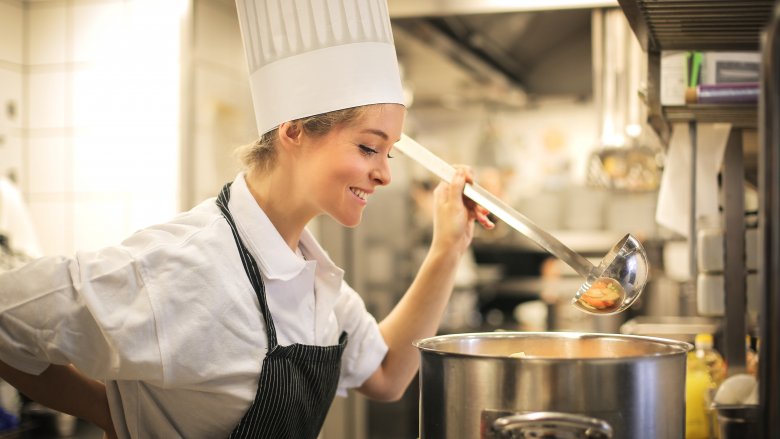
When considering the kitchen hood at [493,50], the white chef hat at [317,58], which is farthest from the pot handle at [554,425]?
the kitchen hood at [493,50]

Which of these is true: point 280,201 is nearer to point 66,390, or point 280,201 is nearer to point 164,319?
point 164,319

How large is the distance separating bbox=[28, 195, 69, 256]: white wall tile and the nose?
2013 mm

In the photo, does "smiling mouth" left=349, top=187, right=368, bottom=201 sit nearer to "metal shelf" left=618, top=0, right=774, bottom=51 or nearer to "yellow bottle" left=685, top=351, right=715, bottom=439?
"metal shelf" left=618, top=0, right=774, bottom=51

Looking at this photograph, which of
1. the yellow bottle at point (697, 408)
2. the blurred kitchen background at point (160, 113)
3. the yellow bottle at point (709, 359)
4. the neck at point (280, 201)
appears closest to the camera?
the neck at point (280, 201)

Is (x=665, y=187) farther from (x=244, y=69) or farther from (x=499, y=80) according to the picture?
(x=499, y=80)

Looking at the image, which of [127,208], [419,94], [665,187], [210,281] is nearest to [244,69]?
[127,208]

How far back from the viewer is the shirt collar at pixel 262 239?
4.20 ft

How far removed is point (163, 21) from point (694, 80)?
2006 millimetres

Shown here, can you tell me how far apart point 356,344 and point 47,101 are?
196 cm

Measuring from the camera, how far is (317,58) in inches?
51.9

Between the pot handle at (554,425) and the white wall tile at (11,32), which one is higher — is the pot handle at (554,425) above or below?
below

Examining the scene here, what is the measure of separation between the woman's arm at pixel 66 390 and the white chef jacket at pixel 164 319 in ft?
0.12

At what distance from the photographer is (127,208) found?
2.88m

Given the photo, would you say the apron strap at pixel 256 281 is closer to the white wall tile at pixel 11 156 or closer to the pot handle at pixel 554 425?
the pot handle at pixel 554 425
